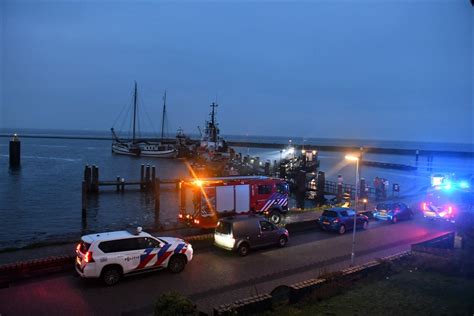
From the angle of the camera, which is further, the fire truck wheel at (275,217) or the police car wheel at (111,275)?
the fire truck wheel at (275,217)

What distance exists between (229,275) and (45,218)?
76.7 feet

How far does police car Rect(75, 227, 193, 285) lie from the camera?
43.4 feet

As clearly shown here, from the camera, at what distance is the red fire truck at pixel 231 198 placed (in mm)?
21859

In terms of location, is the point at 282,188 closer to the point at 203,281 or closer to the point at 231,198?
the point at 231,198

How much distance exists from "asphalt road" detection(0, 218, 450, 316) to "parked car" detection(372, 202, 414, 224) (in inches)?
220

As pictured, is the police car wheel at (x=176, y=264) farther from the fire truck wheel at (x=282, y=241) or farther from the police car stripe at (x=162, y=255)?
the fire truck wheel at (x=282, y=241)

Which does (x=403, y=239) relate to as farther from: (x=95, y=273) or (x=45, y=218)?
(x=45, y=218)

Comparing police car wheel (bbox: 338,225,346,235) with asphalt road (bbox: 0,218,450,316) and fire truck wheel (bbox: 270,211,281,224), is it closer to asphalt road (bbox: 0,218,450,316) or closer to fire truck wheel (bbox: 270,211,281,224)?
asphalt road (bbox: 0,218,450,316)

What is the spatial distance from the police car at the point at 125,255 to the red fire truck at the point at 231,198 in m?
6.54

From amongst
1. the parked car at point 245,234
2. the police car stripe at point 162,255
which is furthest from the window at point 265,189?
the police car stripe at point 162,255

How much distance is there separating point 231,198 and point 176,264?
8.60 m

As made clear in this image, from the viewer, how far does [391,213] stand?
26406 mm

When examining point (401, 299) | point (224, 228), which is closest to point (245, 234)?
point (224, 228)

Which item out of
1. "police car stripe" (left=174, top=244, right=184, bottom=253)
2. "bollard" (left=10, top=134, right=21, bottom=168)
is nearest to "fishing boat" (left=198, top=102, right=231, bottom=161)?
"bollard" (left=10, top=134, right=21, bottom=168)
